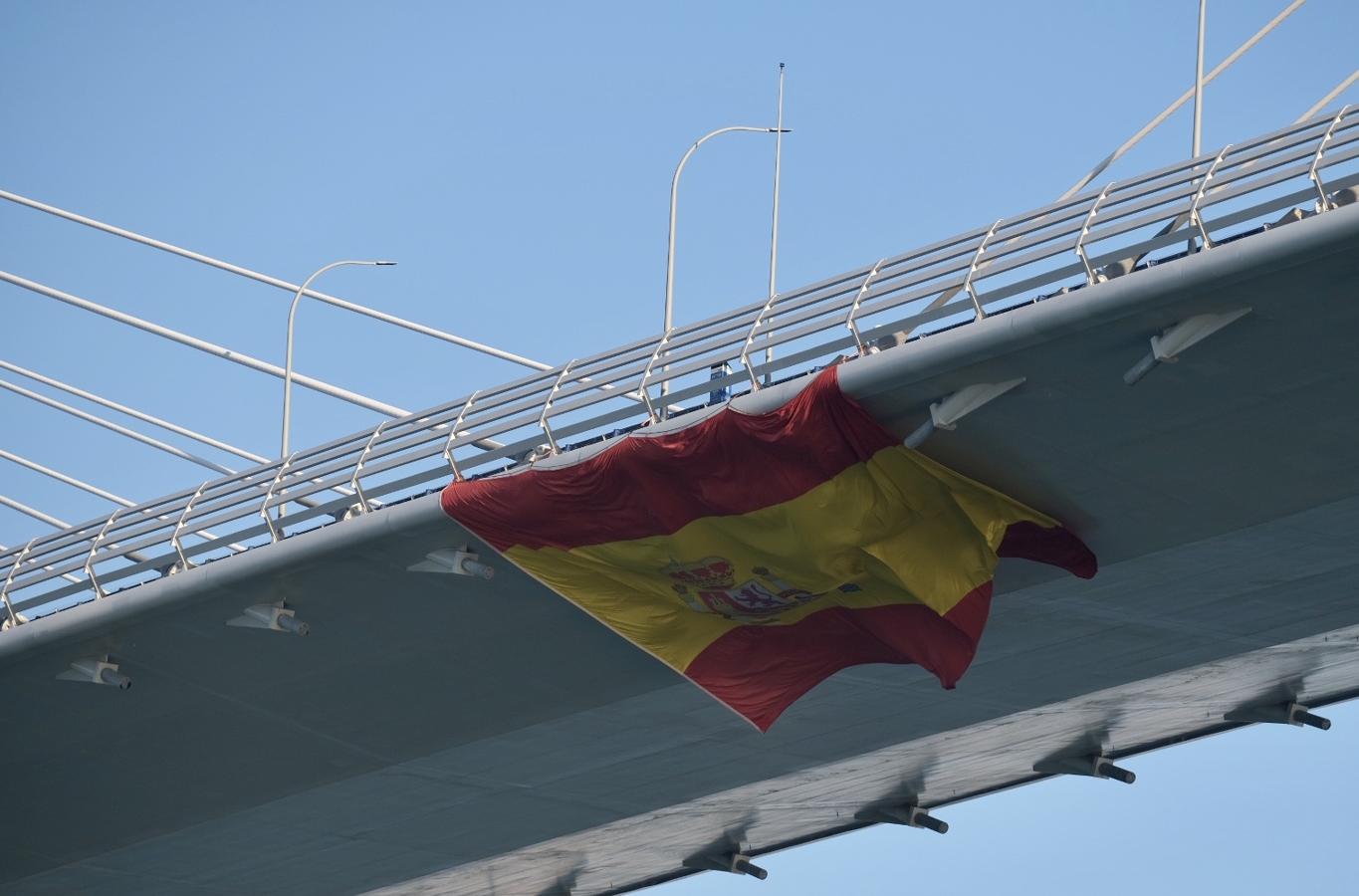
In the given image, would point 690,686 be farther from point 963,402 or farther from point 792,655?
point 963,402

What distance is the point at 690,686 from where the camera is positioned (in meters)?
35.8

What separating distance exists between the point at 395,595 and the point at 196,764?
329 inches

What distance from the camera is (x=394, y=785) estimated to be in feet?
133

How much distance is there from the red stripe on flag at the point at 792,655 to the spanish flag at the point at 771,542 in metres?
0.03

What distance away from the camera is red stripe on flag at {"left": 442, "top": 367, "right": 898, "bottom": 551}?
2747cm

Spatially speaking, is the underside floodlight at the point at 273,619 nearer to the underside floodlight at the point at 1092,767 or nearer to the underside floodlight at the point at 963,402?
the underside floodlight at the point at 963,402

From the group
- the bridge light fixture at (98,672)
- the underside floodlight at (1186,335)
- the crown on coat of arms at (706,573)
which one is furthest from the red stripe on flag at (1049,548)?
the bridge light fixture at (98,672)

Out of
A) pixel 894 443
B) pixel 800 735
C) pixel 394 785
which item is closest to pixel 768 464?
pixel 894 443

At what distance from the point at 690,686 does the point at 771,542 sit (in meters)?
6.90

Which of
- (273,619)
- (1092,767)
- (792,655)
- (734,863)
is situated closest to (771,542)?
(792,655)

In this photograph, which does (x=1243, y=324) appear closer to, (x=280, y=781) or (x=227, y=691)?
(x=227, y=691)

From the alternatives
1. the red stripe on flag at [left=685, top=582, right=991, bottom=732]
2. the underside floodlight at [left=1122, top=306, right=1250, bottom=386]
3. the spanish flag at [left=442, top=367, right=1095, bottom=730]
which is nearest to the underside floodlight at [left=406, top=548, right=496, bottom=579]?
the spanish flag at [left=442, top=367, right=1095, bottom=730]

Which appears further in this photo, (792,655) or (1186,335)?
(792,655)

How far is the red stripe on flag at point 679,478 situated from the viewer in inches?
1081
